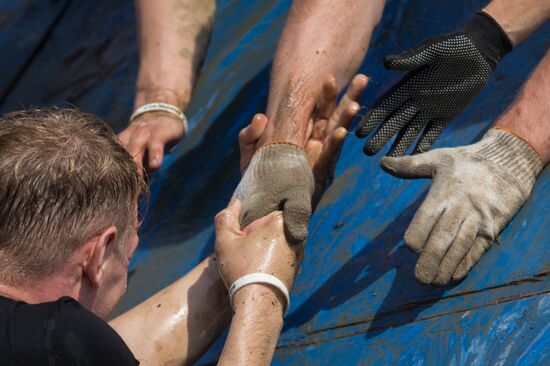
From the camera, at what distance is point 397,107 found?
1.97 metres

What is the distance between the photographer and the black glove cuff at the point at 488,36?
1.91m

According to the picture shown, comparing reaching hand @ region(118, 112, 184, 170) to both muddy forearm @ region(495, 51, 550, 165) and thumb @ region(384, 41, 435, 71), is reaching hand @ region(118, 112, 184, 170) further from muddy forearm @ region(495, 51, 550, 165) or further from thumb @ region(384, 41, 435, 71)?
muddy forearm @ region(495, 51, 550, 165)

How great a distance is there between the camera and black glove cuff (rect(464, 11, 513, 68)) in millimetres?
1913

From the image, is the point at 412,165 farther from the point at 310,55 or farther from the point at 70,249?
the point at 70,249

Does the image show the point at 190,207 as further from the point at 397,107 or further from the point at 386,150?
the point at 397,107

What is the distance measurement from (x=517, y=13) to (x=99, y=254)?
1041 mm

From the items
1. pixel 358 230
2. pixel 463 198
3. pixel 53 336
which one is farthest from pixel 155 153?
pixel 53 336

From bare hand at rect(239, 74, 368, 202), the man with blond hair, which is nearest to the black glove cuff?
bare hand at rect(239, 74, 368, 202)

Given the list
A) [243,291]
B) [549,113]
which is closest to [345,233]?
[243,291]

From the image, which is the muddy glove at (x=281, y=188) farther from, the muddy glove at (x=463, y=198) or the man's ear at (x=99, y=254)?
the man's ear at (x=99, y=254)

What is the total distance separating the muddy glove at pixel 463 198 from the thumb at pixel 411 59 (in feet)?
0.60

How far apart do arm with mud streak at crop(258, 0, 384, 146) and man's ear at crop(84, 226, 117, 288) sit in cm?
68

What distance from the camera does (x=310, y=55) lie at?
2.18 meters

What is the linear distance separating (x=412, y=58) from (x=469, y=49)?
123mm
